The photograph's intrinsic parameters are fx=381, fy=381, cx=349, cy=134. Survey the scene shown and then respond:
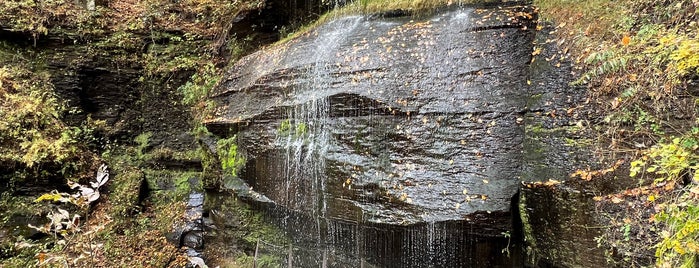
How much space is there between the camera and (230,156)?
7.52 meters

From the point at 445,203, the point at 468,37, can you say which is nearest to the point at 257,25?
the point at 468,37

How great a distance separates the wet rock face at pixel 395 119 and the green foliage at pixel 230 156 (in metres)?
0.31

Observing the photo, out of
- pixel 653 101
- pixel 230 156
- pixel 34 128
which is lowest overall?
pixel 230 156

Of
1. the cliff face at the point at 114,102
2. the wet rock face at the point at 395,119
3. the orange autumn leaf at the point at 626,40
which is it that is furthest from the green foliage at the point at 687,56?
the cliff face at the point at 114,102

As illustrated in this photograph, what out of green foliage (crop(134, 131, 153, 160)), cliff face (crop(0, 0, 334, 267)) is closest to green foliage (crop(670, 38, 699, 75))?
cliff face (crop(0, 0, 334, 267))

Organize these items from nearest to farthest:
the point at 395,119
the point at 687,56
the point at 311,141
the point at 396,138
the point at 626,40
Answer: the point at 687,56
the point at 626,40
the point at 396,138
the point at 395,119
the point at 311,141

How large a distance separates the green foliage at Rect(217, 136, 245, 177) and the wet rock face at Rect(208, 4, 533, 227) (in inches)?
12.4

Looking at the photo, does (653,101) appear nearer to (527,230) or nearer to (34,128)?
(527,230)

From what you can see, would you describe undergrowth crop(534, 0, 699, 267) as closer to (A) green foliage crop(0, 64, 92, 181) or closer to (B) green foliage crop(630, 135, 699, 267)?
(B) green foliage crop(630, 135, 699, 267)

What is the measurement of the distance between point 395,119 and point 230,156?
3.71 meters

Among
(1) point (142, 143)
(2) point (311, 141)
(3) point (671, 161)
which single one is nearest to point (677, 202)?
(3) point (671, 161)

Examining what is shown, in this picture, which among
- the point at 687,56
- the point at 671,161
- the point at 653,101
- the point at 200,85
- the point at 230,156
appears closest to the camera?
the point at 671,161

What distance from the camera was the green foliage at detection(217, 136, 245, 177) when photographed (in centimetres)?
732

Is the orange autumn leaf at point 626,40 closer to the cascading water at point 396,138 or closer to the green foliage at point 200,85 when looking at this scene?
the cascading water at point 396,138
